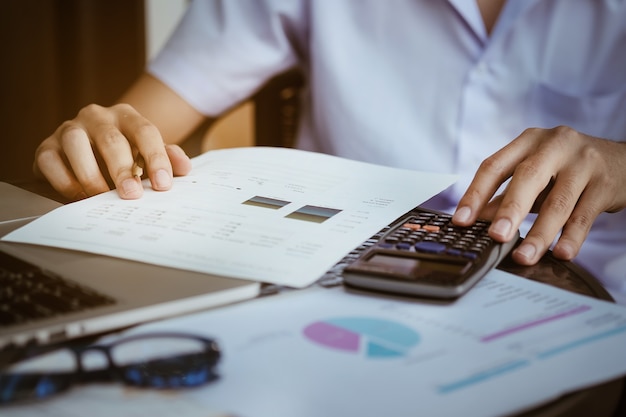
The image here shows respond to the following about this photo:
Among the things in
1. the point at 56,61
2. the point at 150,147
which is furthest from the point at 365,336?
the point at 56,61

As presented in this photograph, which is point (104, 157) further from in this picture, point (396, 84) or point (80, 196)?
point (396, 84)

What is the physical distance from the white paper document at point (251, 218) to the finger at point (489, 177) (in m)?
0.04

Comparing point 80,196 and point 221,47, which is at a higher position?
point 221,47

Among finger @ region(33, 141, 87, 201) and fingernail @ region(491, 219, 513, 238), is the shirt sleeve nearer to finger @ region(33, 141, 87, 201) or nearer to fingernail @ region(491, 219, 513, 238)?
finger @ region(33, 141, 87, 201)

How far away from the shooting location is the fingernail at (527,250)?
48cm

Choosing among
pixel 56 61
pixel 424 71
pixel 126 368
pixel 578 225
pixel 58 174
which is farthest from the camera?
pixel 56 61

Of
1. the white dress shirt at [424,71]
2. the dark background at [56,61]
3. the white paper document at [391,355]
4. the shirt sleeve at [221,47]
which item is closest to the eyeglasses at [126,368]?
the white paper document at [391,355]

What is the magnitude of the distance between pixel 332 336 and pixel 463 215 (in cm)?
20

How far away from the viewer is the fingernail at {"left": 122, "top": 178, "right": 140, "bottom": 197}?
0.55 m

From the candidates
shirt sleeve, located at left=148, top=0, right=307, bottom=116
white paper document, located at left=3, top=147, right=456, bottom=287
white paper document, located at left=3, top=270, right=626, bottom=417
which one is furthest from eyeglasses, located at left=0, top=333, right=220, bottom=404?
shirt sleeve, located at left=148, top=0, right=307, bottom=116

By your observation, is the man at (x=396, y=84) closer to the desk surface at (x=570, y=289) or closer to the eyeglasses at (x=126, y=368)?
the desk surface at (x=570, y=289)

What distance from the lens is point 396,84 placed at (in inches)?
34.7

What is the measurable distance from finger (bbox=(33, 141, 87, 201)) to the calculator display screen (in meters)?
0.30

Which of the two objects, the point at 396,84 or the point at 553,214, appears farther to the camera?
the point at 396,84
